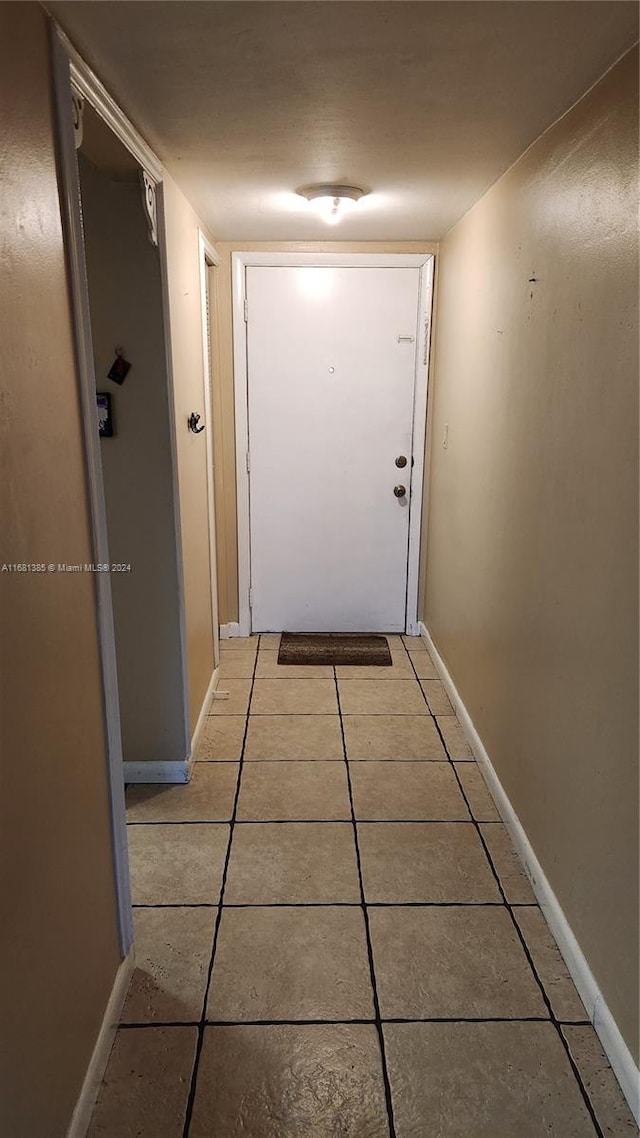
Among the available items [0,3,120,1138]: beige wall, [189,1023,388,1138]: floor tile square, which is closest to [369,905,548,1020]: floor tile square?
[189,1023,388,1138]: floor tile square

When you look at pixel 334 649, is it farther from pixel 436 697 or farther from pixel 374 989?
pixel 374 989

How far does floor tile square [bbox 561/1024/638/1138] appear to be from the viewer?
134 cm

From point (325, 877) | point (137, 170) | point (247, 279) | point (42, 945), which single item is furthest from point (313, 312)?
point (42, 945)

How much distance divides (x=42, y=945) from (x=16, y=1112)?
22 cm

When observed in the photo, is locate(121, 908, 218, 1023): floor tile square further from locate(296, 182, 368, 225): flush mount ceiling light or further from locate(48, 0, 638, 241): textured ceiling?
locate(296, 182, 368, 225): flush mount ceiling light

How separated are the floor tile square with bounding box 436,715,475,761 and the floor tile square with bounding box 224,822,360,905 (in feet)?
2.11

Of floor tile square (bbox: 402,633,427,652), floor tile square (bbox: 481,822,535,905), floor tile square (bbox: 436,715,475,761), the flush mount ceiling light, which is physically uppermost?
the flush mount ceiling light

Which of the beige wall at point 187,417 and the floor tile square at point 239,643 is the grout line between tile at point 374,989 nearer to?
the beige wall at point 187,417

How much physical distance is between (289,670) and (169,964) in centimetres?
185

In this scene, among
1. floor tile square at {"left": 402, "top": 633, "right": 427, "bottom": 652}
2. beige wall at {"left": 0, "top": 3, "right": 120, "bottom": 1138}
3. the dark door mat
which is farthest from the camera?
floor tile square at {"left": 402, "top": 633, "right": 427, "bottom": 652}

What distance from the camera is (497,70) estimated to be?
146cm

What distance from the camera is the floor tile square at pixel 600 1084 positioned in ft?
4.40

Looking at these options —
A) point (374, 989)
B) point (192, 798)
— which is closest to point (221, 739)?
point (192, 798)

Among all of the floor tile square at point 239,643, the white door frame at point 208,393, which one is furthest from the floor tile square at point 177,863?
the floor tile square at point 239,643
